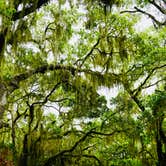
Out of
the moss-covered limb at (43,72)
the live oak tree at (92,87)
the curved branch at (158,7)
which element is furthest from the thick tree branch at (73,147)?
the curved branch at (158,7)

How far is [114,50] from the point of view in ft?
35.8

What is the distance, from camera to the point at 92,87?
407 inches

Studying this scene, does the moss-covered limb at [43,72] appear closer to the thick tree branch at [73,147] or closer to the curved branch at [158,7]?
the thick tree branch at [73,147]

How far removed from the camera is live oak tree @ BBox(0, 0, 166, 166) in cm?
1023

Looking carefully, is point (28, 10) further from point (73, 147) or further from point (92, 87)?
point (73, 147)

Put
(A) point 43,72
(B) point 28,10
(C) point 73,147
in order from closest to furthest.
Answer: (B) point 28,10 < (A) point 43,72 < (C) point 73,147

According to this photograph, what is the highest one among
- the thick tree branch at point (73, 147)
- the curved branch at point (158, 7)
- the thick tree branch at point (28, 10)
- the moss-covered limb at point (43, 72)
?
the curved branch at point (158, 7)

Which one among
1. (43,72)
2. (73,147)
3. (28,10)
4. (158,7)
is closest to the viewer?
(28,10)

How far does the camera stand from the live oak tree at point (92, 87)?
10234 millimetres

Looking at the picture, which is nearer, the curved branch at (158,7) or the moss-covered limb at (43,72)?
the moss-covered limb at (43,72)

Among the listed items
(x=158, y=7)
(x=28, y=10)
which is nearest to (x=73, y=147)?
(x=28, y=10)

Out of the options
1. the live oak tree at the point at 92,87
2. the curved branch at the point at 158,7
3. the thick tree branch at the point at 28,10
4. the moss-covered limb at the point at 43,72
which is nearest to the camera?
the thick tree branch at the point at 28,10

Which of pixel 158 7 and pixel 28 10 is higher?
pixel 158 7

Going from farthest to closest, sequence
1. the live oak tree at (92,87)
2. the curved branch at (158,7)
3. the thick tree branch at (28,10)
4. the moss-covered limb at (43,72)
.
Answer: the curved branch at (158,7) → the live oak tree at (92,87) → the moss-covered limb at (43,72) → the thick tree branch at (28,10)
